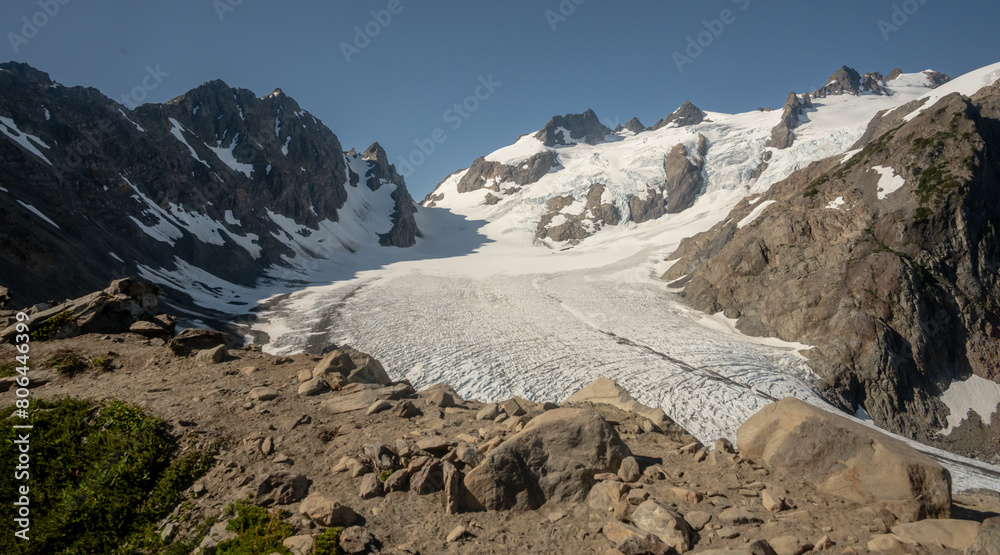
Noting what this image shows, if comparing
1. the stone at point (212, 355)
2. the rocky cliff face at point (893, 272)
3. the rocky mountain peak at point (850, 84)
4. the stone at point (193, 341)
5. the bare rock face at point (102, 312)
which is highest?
the rocky mountain peak at point (850, 84)

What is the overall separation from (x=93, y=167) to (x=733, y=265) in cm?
6875

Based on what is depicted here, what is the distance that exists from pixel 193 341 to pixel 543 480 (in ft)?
39.1

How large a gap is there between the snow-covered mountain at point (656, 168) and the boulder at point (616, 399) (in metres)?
92.8

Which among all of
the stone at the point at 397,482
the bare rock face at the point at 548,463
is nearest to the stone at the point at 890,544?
the bare rock face at the point at 548,463

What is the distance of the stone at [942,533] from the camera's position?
182 inches

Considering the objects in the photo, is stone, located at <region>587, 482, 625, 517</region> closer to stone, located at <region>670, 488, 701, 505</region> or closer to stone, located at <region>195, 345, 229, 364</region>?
stone, located at <region>670, 488, 701, 505</region>

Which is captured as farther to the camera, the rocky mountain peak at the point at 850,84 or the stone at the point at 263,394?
the rocky mountain peak at the point at 850,84

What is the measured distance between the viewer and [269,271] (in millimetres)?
60156

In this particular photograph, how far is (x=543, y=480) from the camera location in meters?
6.76

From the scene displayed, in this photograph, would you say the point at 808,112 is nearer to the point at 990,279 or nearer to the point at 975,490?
the point at 990,279

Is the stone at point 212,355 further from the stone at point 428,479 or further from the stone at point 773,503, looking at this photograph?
the stone at point 773,503

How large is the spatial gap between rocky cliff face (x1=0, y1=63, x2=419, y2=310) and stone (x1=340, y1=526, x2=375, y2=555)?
28.7 metres

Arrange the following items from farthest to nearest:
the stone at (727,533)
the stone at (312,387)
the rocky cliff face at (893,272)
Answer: the rocky cliff face at (893,272) < the stone at (312,387) < the stone at (727,533)

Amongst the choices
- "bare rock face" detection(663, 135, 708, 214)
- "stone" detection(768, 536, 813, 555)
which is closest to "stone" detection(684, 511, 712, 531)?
"stone" detection(768, 536, 813, 555)
